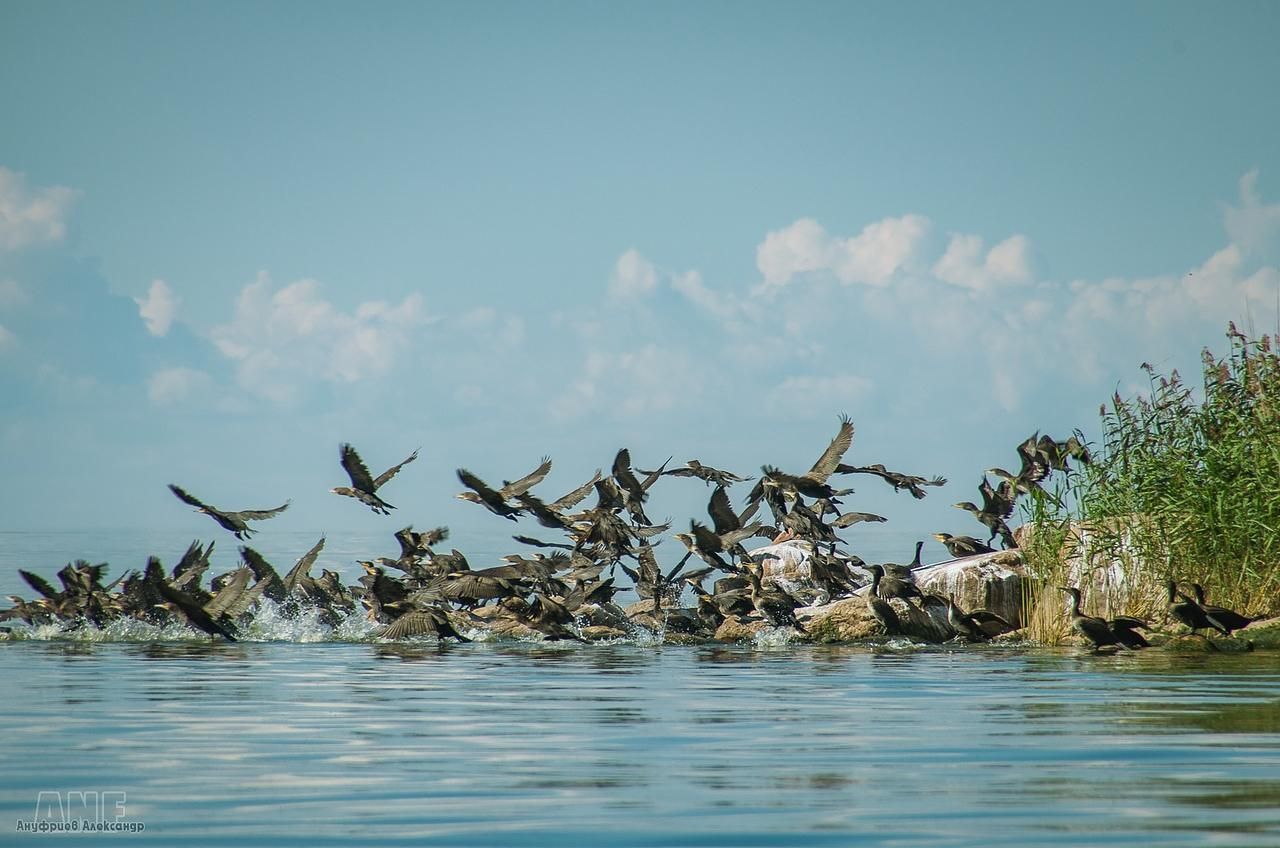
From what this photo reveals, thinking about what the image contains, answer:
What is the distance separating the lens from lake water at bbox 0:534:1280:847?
5414 millimetres

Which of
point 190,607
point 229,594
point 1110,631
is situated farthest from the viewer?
point 229,594

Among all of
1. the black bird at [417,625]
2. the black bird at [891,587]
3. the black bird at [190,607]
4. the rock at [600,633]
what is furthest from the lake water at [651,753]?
the rock at [600,633]

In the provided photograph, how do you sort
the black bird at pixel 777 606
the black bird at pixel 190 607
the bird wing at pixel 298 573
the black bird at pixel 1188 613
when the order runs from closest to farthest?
the black bird at pixel 1188 613
the black bird at pixel 190 607
the black bird at pixel 777 606
the bird wing at pixel 298 573

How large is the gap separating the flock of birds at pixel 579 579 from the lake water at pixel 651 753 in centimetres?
421

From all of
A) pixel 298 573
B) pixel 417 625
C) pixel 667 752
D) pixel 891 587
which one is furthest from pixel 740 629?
pixel 667 752

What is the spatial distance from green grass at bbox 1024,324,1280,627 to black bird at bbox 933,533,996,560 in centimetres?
300

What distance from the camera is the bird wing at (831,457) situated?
68.0 ft

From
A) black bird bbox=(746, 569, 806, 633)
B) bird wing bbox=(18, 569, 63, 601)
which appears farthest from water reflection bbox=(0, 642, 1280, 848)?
bird wing bbox=(18, 569, 63, 601)

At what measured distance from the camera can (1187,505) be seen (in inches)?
637

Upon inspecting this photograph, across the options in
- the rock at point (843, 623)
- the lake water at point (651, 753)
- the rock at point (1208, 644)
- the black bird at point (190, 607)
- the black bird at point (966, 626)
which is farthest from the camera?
the rock at point (843, 623)

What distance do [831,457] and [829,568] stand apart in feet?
8.02

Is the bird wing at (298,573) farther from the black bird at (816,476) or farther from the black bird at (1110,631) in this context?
the black bird at (1110,631)

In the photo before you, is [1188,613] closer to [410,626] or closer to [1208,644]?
[1208,644]

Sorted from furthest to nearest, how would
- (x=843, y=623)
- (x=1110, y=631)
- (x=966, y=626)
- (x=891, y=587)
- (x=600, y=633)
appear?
1. (x=600, y=633)
2. (x=843, y=623)
3. (x=891, y=587)
4. (x=966, y=626)
5. (x=1110, y=631)
